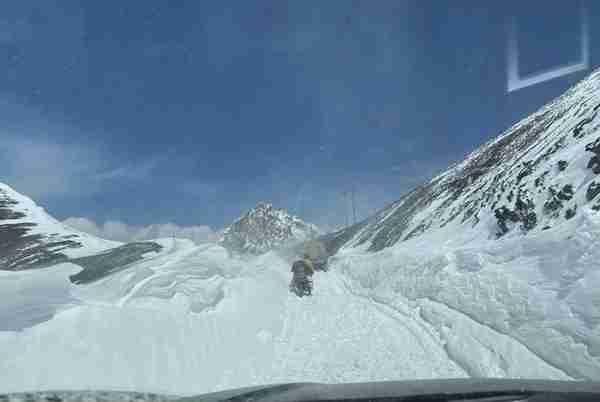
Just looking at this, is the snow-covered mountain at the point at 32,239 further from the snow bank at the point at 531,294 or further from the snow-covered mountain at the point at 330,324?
the snow bank at the point at 531,294

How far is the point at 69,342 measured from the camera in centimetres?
629

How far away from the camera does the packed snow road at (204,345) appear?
5789 mm

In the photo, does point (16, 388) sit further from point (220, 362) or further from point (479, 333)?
point (479, 333)

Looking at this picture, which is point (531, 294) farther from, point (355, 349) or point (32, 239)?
point (32, 239)

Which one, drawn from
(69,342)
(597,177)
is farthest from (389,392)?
(597,177)

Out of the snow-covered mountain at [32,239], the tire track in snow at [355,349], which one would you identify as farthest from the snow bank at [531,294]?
the snow-covered mountain at [32,239]

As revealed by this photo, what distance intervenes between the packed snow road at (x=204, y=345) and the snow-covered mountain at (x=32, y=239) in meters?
11.5

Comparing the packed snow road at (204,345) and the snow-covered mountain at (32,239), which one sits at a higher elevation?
the snow-covered mountain at (32,239)

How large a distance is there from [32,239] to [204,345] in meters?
28.7

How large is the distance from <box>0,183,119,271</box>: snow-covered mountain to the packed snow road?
11512 millimetres

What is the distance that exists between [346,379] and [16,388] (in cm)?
364

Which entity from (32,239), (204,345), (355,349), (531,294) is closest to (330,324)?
(355,349)

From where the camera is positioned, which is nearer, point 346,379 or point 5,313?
point 346,379

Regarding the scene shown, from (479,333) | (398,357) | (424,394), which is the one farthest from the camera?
(479,333)
